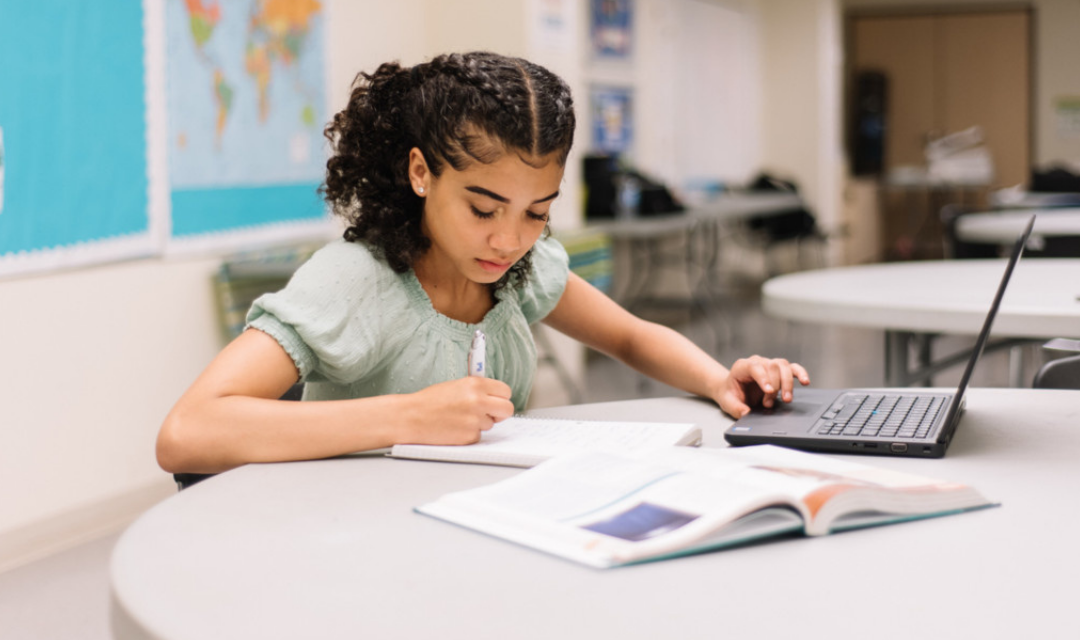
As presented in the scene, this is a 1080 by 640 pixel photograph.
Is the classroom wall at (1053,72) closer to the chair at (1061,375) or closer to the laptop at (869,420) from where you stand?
the chair at (1061,375)

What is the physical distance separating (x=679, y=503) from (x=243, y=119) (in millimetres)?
2756

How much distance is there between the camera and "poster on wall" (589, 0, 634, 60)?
6027mm

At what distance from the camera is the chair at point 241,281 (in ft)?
10.4

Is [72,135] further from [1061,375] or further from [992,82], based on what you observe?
[992,82]

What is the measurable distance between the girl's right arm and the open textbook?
0.51 ft

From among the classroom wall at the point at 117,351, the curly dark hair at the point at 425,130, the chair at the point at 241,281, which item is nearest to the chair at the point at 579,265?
the classroom wall at the point at 117,351

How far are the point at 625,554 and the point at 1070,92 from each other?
10001mm

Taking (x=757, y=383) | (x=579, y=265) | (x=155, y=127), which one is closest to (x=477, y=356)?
(x=757, y=383)

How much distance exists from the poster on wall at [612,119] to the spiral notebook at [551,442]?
4.96m

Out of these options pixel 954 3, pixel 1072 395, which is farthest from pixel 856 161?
pixel 1072 395

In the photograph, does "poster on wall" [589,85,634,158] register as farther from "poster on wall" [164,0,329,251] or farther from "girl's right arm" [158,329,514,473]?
"girl's right arm" [158,329,514,473]

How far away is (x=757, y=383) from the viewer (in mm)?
1336

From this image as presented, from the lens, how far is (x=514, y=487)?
93 centimetres

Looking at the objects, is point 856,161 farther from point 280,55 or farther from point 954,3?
point 280,55
